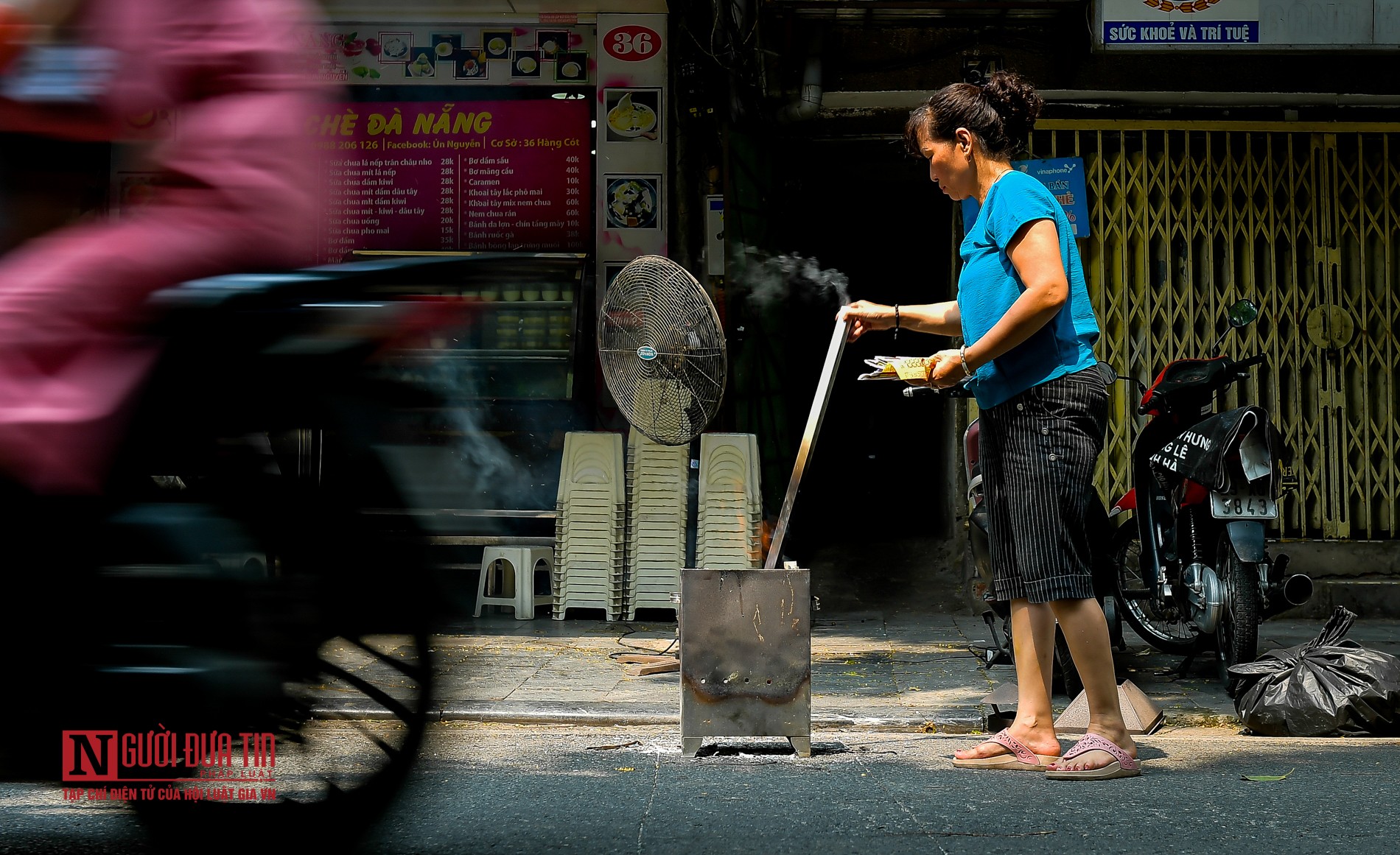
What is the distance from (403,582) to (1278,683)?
3191 millimetres

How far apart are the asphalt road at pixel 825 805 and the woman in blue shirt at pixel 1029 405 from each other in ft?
0.63

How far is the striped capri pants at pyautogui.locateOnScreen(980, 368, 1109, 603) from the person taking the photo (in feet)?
11.4

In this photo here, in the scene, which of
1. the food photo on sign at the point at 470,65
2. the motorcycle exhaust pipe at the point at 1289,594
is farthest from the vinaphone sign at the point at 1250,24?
the food photo on sign at the point at 470,65

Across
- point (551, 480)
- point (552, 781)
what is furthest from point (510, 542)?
point (552, 781)

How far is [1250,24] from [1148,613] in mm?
3117

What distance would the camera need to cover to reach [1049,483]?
3504mm

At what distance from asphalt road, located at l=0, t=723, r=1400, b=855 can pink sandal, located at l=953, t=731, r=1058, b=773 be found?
0.04 meters

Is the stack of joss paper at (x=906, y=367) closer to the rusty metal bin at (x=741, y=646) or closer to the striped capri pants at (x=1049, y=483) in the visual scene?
the striped capri pants at (x=1049, y=483)

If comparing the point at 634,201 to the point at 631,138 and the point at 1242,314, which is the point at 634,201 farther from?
the point at 1242,314

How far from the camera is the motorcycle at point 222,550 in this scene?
6.09 ft

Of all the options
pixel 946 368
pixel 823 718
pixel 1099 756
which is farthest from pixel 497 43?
pixel 1099 756

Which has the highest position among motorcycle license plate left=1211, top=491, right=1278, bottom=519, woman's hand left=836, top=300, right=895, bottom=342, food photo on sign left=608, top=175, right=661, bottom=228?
food photo on sign left=608, top=175, right=661, bottom=228

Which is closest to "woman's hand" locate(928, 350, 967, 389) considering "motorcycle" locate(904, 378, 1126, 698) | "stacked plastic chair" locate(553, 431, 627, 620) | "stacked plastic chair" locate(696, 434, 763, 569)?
"motorcycle" locate(904, 378, 1126, 698)

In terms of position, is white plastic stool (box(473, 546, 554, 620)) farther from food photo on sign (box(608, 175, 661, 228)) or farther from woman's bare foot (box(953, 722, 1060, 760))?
woman's bare foot (box(953, 722, 1060, 760))
